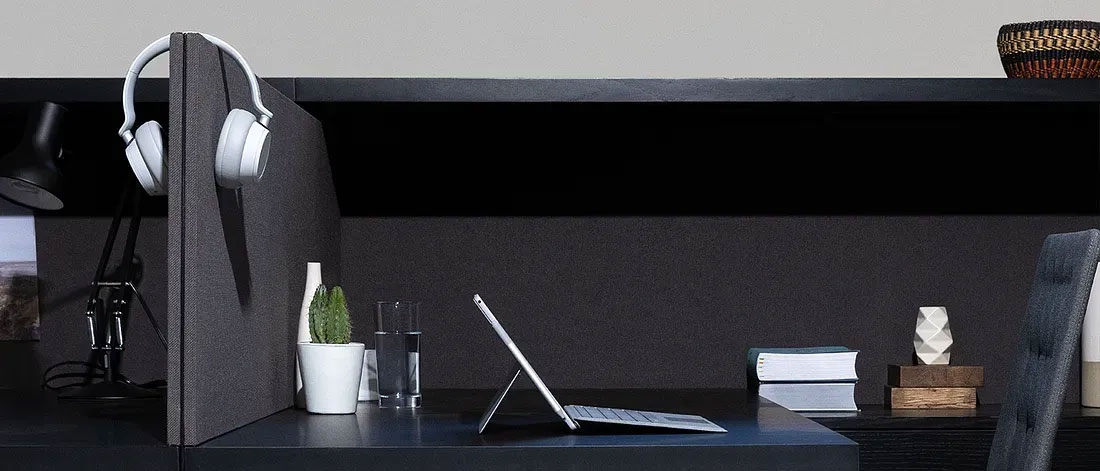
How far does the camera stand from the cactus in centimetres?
185

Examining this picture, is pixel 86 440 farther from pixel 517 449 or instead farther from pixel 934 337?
pixel 934 337

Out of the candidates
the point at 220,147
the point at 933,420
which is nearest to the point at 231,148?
the point at 220,147

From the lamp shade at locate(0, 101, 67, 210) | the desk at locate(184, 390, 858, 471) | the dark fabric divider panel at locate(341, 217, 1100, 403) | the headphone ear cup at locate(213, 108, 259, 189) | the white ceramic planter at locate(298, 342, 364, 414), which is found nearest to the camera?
the desk at locate(184, 390, 858, 471)

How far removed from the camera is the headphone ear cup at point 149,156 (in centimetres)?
158

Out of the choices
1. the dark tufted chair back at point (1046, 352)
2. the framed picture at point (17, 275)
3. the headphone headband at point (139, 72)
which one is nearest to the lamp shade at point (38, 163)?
the framed picture at point (17, 275)

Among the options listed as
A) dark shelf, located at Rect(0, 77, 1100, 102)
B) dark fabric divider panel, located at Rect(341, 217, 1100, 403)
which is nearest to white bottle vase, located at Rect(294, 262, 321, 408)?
dark shelf, located at Rect(0, 77, 1100, 102)

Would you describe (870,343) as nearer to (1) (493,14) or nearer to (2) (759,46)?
(2) (759,46)

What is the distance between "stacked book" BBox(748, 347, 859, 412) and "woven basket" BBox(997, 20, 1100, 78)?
71 cm

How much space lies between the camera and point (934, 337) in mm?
2588

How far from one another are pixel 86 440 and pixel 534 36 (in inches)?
A: 63.9

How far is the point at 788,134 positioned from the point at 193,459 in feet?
5.54

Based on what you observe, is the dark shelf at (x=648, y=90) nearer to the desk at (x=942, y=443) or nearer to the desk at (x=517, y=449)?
the desk at (x=942, y=443)

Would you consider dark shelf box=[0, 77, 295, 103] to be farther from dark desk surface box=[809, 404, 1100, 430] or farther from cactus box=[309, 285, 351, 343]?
dark desk surface box=[809, 404, 1100, 430]

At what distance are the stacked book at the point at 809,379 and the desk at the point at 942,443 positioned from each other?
0.15 meters
